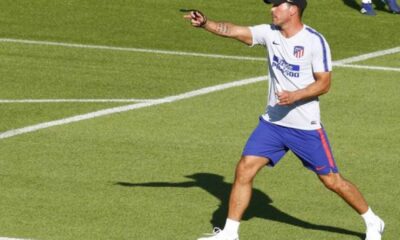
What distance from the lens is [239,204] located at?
13.1 m

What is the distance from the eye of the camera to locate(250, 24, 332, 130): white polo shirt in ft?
42.4

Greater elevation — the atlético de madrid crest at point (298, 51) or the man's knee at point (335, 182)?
the atlético de madrid crest at point (298, 51)

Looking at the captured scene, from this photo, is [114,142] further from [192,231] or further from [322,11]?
[322,11]

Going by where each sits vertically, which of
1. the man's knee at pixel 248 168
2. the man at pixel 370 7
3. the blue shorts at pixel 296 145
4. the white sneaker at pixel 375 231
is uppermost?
the blue shorts at pixel 296 145

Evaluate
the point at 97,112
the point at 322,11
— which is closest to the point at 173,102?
the point at 97,112

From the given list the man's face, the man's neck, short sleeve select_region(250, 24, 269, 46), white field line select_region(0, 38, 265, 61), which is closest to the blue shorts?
short sleeve select_region(250, 24, 269, 46)

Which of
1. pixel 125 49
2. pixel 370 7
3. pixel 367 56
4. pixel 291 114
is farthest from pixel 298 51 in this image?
pixel 370 7

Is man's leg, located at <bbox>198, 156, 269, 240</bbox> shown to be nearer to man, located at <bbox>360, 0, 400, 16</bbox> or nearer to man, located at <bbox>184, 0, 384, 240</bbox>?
man, located at <bbox>184, 0, 384, 240</bbox>

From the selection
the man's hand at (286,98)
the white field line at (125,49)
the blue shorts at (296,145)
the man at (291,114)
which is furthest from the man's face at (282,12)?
the white field line at (125,49)

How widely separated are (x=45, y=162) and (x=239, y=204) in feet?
12.6

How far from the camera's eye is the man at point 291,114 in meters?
12.9

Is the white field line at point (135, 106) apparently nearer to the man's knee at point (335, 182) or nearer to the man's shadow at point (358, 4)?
the man's shadow at point (358, 4)

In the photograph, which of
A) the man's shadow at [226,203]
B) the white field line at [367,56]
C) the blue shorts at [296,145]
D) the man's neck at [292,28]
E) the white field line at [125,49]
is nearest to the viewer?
the man's neck at [292,28]

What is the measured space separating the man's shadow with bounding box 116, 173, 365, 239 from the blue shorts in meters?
0.90
